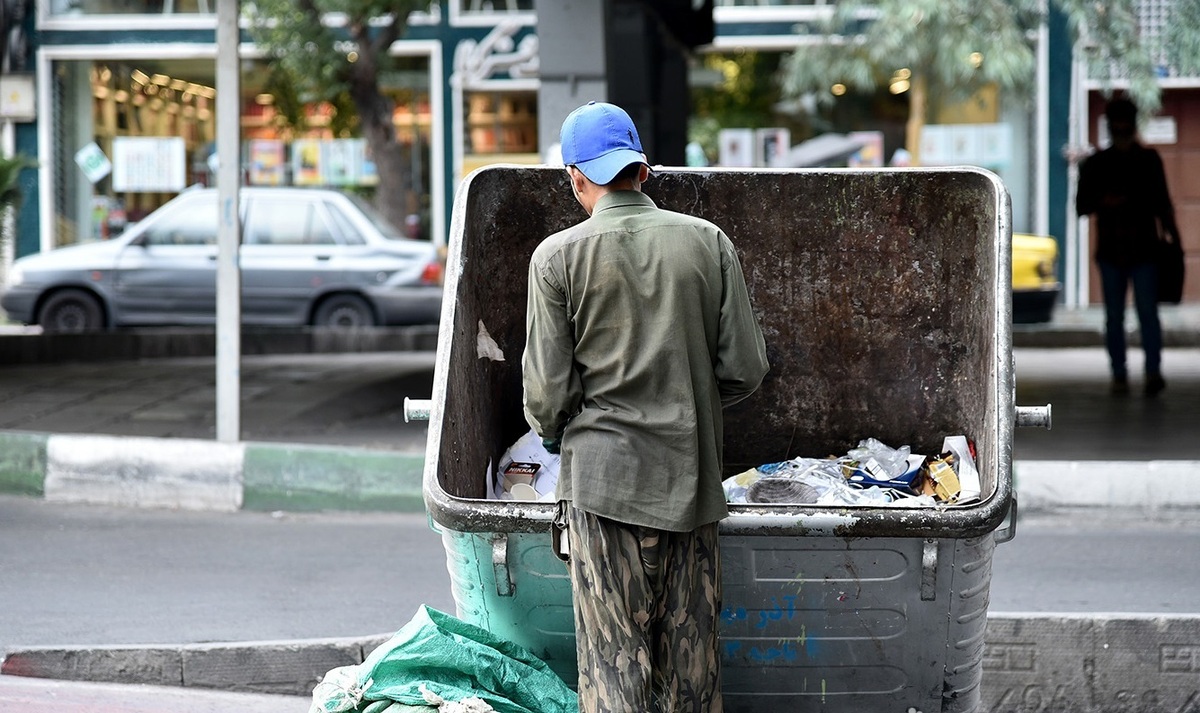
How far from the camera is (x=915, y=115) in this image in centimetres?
1734

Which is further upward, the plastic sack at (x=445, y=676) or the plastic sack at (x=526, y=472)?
the plastic sack at (x=526, y=472)

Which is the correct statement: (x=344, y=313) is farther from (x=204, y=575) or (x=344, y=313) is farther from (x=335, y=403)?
(x=204, y=575)

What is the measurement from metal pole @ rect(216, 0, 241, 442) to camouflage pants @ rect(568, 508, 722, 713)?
4.60m

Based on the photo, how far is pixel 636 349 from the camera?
2859mm

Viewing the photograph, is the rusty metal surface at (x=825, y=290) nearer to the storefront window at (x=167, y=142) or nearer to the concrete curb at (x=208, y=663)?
the concrete curb at (x=208, y=663)

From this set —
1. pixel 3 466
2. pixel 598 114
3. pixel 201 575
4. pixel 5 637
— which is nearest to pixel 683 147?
pixel 3 466

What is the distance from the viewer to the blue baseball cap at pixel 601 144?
2.90 meters

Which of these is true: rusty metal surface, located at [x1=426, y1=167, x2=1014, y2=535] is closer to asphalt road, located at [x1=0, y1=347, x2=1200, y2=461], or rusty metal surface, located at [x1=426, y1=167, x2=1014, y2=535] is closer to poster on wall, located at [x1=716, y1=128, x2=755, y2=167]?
asphalt road, located at [x1=0, y1=347, x2=1200, y2=461]

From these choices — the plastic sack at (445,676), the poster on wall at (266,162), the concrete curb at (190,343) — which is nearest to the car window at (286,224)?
the concrete curb at (190,343)

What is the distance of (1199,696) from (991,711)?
1.86ft

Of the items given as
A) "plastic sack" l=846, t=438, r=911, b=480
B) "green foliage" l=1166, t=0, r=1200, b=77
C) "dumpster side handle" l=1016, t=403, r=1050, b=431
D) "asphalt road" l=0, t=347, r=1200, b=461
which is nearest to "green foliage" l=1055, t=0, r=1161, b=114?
"green foliage" l=1166, t=0, r=1200, b=77

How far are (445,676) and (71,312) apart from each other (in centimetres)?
1288

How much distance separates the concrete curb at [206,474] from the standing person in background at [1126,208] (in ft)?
15.1

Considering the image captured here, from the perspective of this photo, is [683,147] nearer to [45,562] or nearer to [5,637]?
[45,562]
